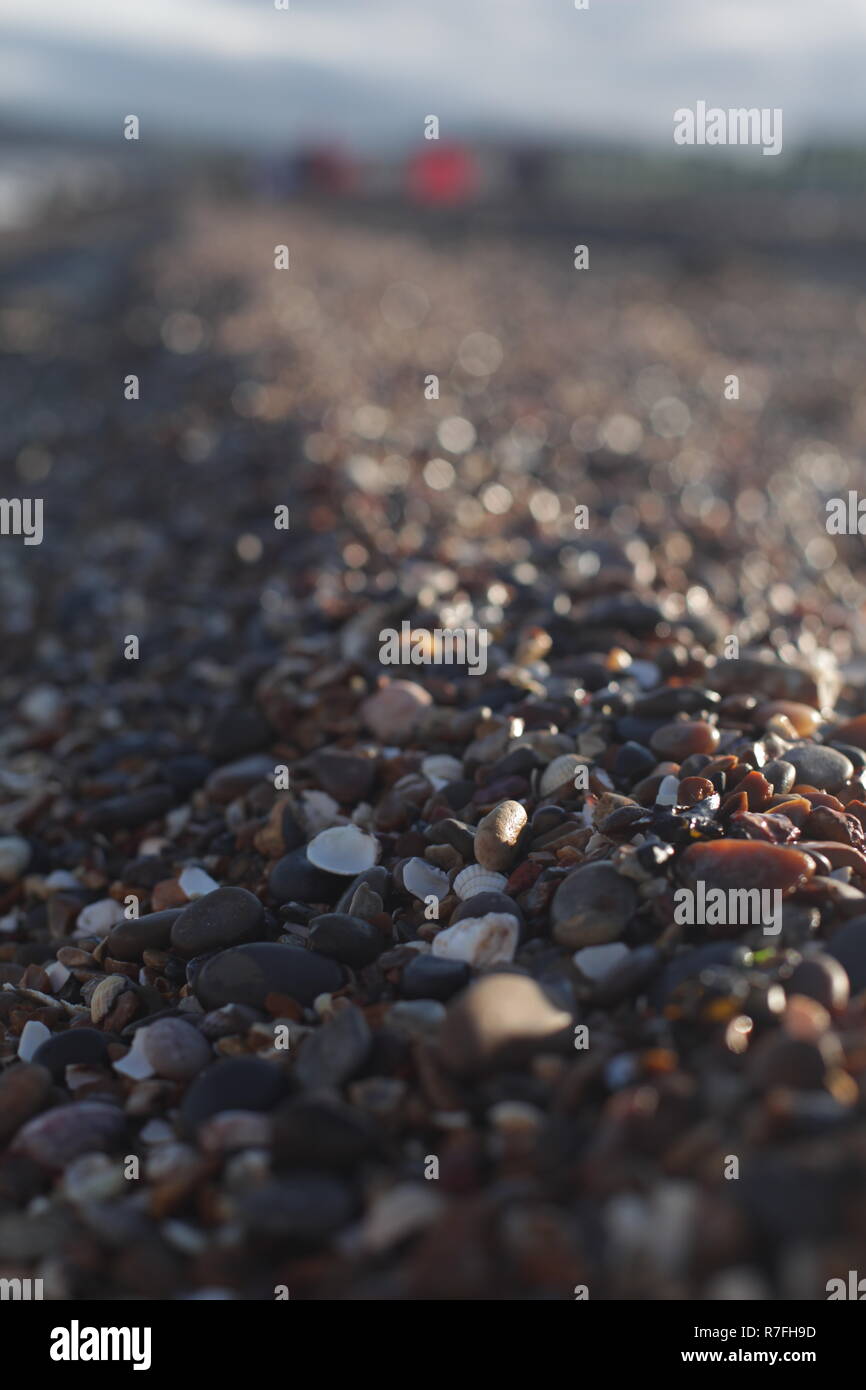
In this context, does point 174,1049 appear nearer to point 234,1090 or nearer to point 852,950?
point 234,1090

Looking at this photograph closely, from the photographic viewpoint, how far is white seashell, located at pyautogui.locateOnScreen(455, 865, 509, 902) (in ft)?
9.61

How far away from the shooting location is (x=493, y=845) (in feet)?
9.86

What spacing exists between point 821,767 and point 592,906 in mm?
942

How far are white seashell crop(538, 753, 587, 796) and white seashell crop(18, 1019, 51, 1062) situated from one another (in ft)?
4.95

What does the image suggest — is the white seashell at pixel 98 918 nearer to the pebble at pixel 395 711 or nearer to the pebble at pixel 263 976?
the pebble at pixel 263 976

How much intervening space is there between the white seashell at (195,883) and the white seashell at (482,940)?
2.99ft

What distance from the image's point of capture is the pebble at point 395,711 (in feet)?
12.5

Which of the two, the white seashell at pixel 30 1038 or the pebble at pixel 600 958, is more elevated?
the pebble at pixel 600 958

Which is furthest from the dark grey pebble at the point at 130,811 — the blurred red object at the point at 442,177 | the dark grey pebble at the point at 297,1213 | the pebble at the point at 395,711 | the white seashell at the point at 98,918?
the blurred red object at the point at 442,177

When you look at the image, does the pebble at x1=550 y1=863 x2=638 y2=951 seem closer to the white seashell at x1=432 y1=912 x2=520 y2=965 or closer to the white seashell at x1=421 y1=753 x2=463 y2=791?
the white seashell at x1=432 y1=912 x2=520 y2=965

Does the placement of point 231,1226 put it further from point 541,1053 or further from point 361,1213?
point 541,1053

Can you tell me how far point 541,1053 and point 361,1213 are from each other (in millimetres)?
470

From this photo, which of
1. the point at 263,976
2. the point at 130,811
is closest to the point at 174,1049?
the point at 263,976

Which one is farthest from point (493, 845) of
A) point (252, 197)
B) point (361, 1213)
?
point (252, 197)
